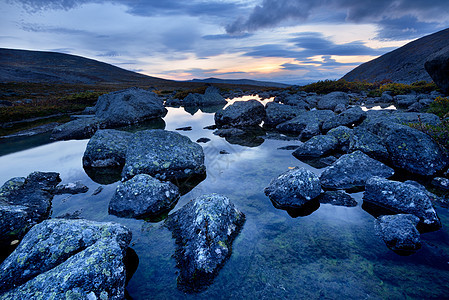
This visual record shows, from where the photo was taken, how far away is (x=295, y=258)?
4.71 metres

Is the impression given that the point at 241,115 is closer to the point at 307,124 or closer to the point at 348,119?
the point at 307,124

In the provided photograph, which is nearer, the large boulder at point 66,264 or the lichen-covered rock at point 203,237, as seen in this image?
the large boulder at point 66,264

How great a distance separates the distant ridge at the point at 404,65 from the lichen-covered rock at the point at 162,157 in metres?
65.3

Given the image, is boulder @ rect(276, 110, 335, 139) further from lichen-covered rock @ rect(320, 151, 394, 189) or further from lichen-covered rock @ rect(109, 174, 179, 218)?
lichen-covered rock @ rect(109, 174, 179, 218)

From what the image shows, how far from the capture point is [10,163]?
11.7 m

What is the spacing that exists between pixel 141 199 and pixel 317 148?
8.72m

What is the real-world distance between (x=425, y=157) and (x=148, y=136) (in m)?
11.4

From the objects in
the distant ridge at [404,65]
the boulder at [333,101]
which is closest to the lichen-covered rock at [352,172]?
the boulder at [333,101]

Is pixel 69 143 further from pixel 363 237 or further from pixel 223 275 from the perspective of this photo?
pixel 363 237

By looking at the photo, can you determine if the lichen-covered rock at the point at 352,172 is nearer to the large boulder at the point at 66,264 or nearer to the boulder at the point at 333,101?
the large boulder at the point at 66,264

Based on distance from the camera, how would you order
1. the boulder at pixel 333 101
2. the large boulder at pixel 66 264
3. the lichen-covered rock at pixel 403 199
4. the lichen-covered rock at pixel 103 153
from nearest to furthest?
the large boulder at pixel 66 264 < the lichen-covered rock at pixel 403 199 < the lichen-covered rock at pixel 103 153 < the boulder at pixel 333 101

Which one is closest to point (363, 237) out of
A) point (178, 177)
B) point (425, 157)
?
point (425, 157)

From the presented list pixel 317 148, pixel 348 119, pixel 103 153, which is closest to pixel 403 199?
pixel 317 148

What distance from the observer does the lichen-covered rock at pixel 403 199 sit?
18.0 feet
